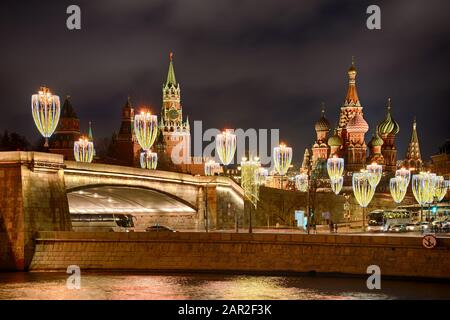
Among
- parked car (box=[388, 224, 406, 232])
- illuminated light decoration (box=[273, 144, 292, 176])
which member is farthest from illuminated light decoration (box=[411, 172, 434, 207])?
parked car (box=[388, 224, 406, 232])

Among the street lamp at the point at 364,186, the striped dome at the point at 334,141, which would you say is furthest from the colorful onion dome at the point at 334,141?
the street lamp at the point at 364,186

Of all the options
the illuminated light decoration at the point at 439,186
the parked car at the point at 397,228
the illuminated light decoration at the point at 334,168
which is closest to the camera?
the parked car at the point at 397,228

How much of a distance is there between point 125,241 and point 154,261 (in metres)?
1.99

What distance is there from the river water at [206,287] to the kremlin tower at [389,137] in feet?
432

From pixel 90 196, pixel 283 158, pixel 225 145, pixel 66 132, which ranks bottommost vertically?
pixel 90 196

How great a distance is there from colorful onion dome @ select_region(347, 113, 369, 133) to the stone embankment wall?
11985 centimetres

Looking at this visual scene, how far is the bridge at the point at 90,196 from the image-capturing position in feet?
156

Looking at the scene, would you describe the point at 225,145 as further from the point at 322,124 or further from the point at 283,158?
the point at 322,124

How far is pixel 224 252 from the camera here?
46.3 metres

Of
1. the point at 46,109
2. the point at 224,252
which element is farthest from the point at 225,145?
the point at 224,252

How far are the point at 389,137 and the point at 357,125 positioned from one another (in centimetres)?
1433

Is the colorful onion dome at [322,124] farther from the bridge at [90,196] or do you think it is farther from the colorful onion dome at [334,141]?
the bridge at [90,196]

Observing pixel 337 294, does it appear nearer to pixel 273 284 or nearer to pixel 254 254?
pixel 273 284
